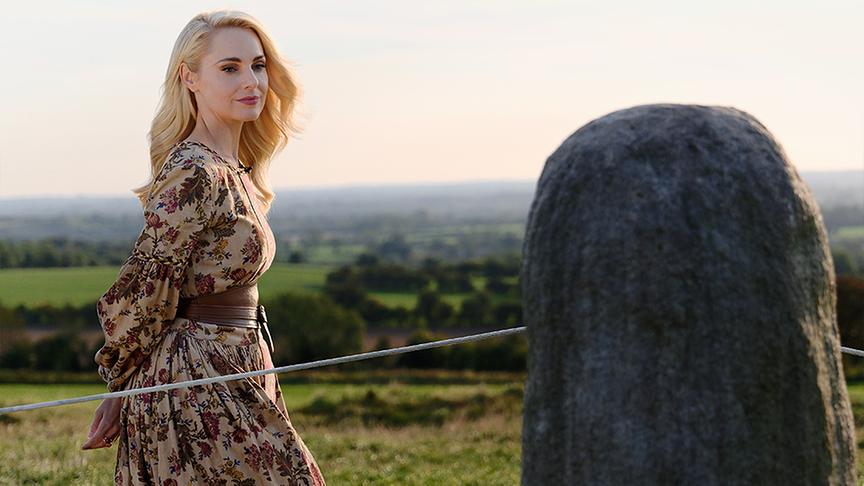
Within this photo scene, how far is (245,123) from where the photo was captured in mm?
5625

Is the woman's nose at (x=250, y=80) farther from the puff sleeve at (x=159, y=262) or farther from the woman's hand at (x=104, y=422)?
the woman's hand at (x=104, y=422)

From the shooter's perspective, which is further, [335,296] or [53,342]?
[335,296]

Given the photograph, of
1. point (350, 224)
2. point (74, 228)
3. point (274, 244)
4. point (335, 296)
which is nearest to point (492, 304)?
point (335, 296)

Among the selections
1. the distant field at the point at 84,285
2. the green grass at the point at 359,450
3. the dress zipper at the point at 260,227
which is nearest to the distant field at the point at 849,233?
the distant field at the point at 84,285

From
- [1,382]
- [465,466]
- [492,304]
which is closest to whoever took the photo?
[465,466]

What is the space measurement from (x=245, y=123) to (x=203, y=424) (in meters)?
1.55

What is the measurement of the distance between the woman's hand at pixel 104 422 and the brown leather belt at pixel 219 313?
518 millimetres

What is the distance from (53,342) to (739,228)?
92.9 ft

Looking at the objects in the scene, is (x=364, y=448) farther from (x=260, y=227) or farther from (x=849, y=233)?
(x=849, y=233)

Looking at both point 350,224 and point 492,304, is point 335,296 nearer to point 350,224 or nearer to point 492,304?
point 492,304

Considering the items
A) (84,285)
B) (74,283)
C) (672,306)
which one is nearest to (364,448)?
(672,306)

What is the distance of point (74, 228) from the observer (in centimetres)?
9162

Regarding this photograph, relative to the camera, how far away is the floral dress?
483cm

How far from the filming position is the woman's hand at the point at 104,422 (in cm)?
505
